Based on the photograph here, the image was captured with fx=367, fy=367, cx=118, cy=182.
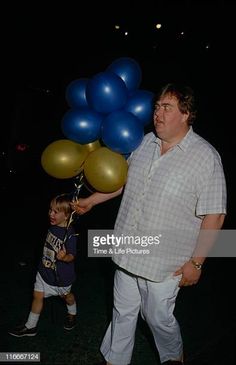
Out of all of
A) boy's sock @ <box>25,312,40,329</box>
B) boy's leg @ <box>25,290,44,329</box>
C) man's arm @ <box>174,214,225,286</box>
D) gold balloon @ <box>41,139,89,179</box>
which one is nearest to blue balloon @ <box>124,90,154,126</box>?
gold balloon @ <box>41,139,89,179</box>

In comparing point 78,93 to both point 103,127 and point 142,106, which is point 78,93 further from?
point 142,106

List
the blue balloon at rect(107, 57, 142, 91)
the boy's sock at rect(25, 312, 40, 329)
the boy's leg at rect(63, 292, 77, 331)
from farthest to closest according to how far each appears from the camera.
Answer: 1. the boy's leg at rect(63, 292, 77, 331)
2. the boy's sock at rect(25, 312, 40, 329)
3. the blue balloon at rect(107, 57, 142, 91)

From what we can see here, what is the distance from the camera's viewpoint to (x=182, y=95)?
7.82ft

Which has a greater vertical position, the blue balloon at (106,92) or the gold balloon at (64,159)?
the blue balloon at (106,92)

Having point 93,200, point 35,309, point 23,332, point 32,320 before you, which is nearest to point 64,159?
point 93,200

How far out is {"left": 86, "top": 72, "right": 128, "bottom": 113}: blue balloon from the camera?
250 centimetres

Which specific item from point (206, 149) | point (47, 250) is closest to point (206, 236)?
point (206, 149)

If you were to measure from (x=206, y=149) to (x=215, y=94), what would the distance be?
1994 centimetres

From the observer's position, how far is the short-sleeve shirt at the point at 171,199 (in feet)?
7.61

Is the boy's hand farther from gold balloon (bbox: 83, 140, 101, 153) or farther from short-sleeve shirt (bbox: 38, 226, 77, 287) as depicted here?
gold balloon (bbox: 83, 140, 101, 153)

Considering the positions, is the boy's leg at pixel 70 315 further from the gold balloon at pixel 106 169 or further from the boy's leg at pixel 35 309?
the gold balloon at pixel 106 169

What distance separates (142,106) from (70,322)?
2.08 metres

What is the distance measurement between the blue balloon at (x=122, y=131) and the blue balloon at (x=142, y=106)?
66 millimetres

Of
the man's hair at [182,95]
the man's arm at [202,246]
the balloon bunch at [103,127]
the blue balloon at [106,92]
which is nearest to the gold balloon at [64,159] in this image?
the balloon bunch at [103,127]
